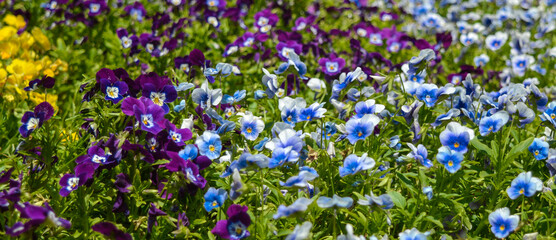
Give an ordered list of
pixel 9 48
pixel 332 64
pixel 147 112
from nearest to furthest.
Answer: pixel 147 112
pixel 332 64
pixel 9 48

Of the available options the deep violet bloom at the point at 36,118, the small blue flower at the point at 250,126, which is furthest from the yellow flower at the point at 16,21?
the small blue flower at the point at 250,126

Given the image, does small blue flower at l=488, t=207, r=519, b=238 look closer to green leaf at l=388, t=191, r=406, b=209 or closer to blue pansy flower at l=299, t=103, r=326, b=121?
green leaf at l=388, t=191, r=406, b=209

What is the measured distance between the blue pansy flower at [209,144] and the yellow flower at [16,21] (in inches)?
101

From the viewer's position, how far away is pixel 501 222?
6.68ft

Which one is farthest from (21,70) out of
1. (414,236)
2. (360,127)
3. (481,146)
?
(481,146)

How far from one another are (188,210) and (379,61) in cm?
209

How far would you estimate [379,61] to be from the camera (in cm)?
390

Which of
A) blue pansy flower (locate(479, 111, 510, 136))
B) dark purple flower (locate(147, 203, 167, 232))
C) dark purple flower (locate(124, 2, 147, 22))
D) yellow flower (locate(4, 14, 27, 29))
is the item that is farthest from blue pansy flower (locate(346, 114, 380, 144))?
yellow flower (locate(4, 14, 27, 29))

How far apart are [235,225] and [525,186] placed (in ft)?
3.80

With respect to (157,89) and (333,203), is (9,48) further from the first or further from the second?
(333,203)

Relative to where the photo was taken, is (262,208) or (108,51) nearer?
(262,208)

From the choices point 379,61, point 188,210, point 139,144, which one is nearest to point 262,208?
point 188,210

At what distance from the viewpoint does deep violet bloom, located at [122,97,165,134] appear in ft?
7.11

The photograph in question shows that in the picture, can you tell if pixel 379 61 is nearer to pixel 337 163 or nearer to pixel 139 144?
pixel 337 163
